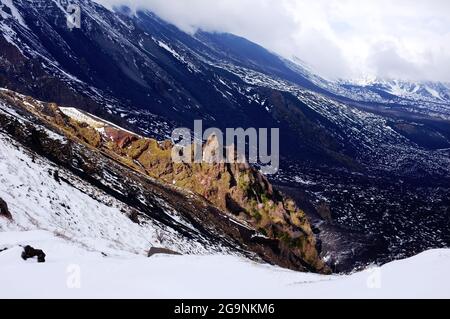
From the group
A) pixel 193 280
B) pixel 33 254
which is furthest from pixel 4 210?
pixel 193 280

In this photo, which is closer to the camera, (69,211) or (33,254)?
(33,254)

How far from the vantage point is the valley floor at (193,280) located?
54.4 ft

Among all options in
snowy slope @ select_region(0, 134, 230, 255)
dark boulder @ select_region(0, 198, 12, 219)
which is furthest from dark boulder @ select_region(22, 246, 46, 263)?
dark boulder @ select_region(0, 198, 12, 219)

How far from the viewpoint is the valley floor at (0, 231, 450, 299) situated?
16.6 metres

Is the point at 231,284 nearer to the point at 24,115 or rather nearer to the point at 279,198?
the point at 24,115

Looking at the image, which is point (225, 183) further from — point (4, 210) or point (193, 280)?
point (193, 280)

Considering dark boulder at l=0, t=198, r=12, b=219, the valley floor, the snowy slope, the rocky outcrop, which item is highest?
the valley floor

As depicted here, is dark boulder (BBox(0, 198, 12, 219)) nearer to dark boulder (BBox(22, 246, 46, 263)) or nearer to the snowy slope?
the snowy slope

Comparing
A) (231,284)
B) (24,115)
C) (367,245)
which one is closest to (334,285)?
(231,284)

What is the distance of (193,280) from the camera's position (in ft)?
62.8

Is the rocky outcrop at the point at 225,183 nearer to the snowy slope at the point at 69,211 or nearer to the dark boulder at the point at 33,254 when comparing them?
the snowy slope at the point at 69,211

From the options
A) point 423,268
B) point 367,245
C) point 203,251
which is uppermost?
point 423,268

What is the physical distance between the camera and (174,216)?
5934cm
